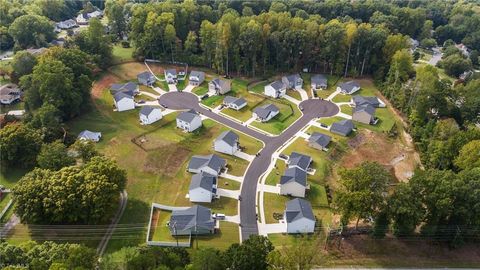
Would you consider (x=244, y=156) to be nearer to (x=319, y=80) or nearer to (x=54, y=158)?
(x=54, y=158)

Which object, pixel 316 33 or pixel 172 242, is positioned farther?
pixel 316 33

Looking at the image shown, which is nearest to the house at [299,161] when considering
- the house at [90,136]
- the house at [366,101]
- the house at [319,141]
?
the house at [319,141]

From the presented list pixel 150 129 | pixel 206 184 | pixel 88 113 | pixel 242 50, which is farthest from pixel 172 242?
pixel 242 50

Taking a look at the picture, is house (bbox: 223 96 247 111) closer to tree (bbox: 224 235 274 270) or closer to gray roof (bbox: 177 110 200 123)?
gray roof (bbox: 177 110 200 123)

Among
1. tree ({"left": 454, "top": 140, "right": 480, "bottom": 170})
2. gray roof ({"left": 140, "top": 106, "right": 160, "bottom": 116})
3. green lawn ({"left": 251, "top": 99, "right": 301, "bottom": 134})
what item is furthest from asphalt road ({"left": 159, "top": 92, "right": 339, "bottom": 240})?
tree ({"left": 454, "top": 140, "right": 480, "bottom": 170})

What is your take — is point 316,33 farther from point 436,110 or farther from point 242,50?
point 436,110

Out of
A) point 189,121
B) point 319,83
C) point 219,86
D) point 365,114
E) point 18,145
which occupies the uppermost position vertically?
point 18,145

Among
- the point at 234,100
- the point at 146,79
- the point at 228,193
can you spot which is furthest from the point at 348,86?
the point at 146,79
